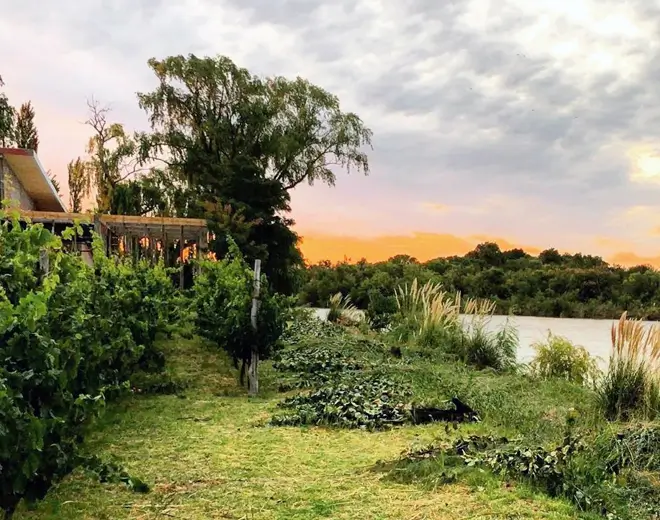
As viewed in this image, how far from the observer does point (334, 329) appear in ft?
43.4

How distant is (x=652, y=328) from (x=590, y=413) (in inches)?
38.3

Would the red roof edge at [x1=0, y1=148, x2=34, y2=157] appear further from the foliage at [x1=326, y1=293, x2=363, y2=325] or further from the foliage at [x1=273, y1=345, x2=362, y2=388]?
the foliage at [x1=326, y1=293, x2=363, y2=325]

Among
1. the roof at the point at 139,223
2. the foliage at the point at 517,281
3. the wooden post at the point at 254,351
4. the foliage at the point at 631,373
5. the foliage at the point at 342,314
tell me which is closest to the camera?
the foliage at the point at 631,373

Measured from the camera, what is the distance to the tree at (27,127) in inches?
1067

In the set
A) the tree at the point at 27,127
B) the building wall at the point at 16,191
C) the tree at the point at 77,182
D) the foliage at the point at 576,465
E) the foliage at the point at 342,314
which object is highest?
the tree at the point at 27,127

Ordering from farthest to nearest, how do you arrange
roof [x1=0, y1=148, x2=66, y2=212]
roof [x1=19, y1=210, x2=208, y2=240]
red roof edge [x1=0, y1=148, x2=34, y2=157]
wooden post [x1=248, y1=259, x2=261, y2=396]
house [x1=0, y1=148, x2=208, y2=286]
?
roof [x1=0, y1=148, x2=66, y2=212] → red roof edge [x1=0, y1=148, x2=34, y2=157] → house [x1=0, y1=148, x2=208, y2=286] → roof [x1=19, y1=210, x2=208, y2=240] → wooden post [x1=248, y1=259, x2=261, y2=396]

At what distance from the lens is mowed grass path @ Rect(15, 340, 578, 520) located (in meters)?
3.20

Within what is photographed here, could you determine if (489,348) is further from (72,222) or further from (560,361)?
(72,222)

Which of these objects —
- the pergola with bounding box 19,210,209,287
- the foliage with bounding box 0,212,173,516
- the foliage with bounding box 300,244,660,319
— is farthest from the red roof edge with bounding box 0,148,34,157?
the foliage with bounding box 300,244,660,319

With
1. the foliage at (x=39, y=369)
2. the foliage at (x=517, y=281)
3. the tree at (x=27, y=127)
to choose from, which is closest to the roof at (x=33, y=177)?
the foliage at (x=39, y=369)

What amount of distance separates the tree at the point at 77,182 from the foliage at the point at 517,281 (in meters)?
10.1

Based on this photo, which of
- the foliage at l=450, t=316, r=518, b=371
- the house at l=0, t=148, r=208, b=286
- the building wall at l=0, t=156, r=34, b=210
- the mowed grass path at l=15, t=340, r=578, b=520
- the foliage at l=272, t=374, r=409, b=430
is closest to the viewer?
the mowed grass path at l=15, t=340, r=578, b=520

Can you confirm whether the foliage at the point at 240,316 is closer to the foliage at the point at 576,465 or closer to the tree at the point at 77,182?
the foliage at the point at 576,465

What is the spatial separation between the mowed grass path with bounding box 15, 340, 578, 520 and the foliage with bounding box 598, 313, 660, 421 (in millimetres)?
1530
